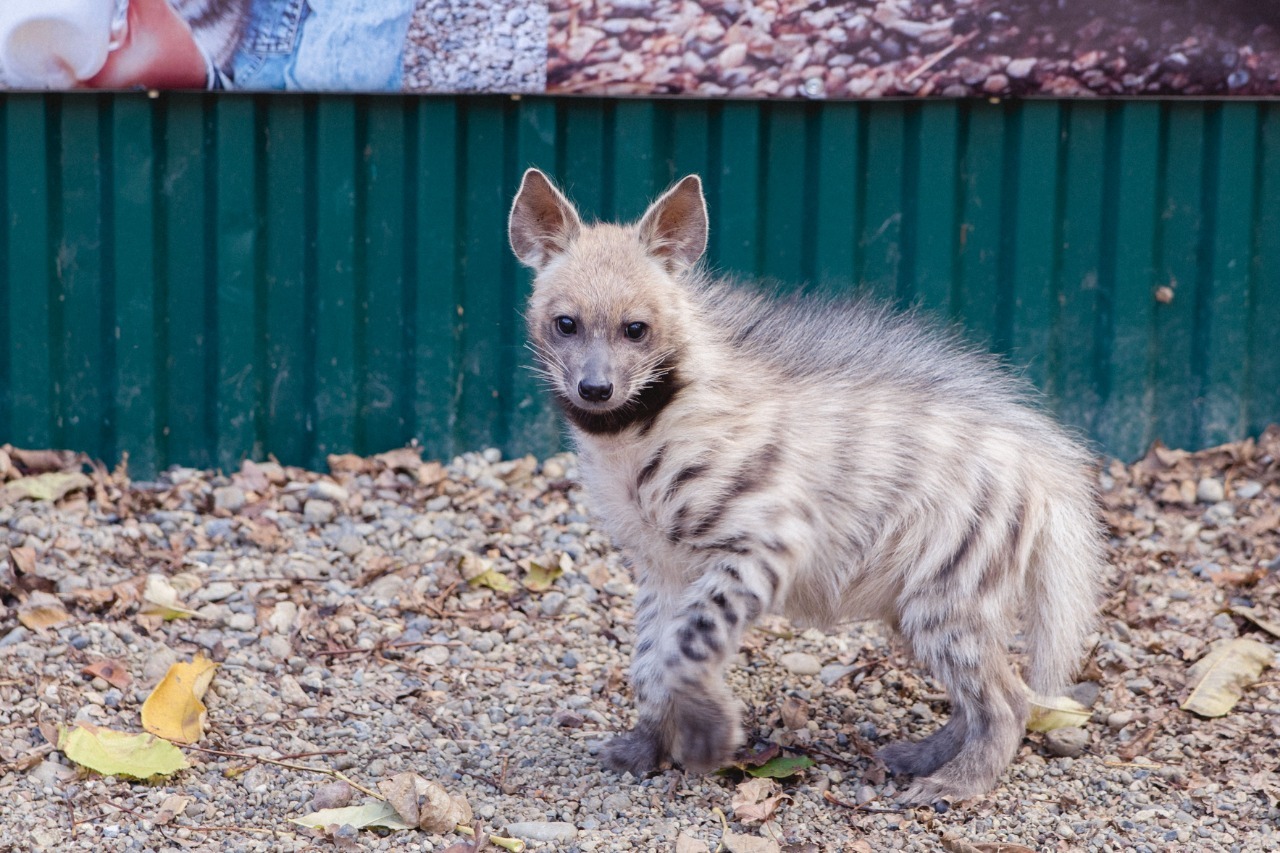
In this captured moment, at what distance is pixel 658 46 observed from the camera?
5.75 metres

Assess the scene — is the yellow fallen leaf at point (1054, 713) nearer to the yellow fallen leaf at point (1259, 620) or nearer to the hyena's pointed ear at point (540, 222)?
the yellow fallen leaf at point (1259, 620)

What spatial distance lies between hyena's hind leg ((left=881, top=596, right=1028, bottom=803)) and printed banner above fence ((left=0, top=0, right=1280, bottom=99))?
266 cm

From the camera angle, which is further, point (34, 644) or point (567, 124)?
point (567, 124)

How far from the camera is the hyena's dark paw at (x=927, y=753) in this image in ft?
13.1

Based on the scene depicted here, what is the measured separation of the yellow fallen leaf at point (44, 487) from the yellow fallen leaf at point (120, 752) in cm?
202

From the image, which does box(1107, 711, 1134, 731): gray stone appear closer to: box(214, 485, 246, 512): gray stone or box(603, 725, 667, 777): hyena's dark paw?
box(603, 725, 667, 777): hyena's dark paw

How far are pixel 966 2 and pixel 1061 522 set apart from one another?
8.17 feet

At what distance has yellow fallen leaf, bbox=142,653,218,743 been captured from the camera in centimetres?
394

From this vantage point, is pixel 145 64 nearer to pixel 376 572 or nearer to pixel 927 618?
pixel 376 572

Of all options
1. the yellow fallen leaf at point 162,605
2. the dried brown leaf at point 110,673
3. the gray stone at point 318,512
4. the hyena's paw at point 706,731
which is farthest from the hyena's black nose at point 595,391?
the gray stone at point 318,512

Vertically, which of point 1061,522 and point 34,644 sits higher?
point 1061,522

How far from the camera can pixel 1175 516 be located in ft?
19.0

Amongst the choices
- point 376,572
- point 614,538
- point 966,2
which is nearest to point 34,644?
point 376,572

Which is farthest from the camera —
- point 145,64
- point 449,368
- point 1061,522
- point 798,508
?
point 449,368
